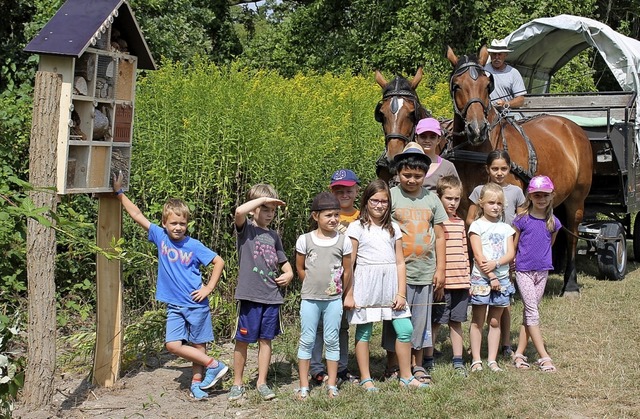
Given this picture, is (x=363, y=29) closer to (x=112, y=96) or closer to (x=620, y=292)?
(x=620, y=292)

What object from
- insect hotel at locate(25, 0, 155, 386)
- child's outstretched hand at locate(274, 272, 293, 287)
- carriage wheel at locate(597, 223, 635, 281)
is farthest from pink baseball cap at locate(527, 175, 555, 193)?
carriage wheel at locate(597, 223, 635, 281)

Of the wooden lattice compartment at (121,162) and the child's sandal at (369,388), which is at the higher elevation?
the wooden lattice compartment at (121,162)

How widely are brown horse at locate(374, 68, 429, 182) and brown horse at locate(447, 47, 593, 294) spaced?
513mm

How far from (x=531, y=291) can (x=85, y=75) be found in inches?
147

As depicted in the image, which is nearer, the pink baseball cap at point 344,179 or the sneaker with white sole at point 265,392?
the sneaker with white sole at point 265,392

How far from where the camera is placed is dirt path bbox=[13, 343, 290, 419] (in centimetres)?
547

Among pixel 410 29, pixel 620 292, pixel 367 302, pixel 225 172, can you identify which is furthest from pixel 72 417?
pixel 410 29

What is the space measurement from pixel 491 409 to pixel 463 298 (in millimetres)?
1138

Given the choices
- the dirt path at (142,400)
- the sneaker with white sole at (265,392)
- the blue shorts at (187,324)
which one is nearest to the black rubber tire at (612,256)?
the dirt path at (142,400)

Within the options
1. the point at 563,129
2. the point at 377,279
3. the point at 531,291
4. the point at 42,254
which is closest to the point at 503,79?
the point at 563,129

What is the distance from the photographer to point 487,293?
20.9ft

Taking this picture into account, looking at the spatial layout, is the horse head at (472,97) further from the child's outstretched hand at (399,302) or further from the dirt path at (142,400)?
the dirt path at (142,400)

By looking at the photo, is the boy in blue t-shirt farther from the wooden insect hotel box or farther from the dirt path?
the wooden insect hotel box

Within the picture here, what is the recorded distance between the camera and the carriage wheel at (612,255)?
10.3m
